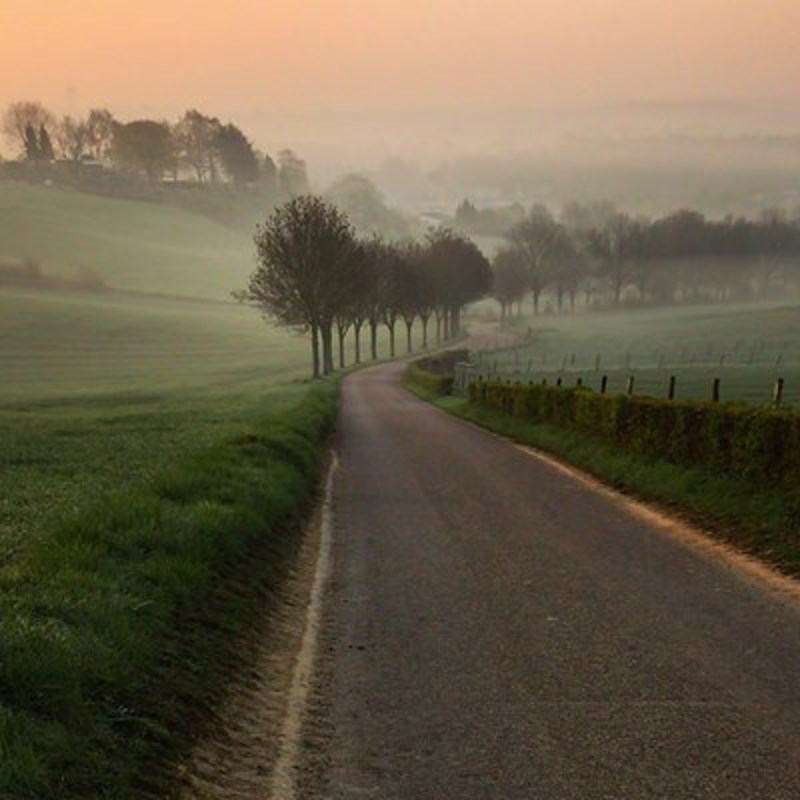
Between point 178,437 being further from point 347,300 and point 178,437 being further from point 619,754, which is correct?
point 347,300

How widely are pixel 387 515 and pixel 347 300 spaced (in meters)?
61.0

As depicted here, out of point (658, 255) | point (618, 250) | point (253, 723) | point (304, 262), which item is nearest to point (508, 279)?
point (618, 250)

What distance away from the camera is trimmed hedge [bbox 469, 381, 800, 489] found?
1346 centimetres

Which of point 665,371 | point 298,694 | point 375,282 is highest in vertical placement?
point 375,282

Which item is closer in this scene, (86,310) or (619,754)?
(619,754)

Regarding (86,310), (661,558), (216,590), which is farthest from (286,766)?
(86,310)

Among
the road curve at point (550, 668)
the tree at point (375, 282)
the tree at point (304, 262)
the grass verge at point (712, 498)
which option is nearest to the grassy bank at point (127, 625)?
the road curve at point (550, 668)

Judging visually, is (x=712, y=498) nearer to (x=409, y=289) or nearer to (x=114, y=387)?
(x=114, y=387)

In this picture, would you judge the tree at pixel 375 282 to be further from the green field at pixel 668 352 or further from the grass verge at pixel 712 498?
the grass verge at pixel 712 498

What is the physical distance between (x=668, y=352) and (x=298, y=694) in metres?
91.6

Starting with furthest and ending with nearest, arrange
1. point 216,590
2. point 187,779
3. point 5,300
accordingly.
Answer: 1. point 5,300
2. point 216,590
3. point 187,779

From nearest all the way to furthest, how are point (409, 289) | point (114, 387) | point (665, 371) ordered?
point (114, 387) → point (665, 371) → point (409, 289)

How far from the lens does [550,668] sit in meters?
7.16

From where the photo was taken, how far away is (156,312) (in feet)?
410
